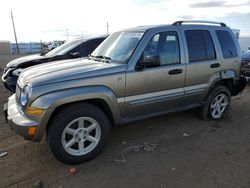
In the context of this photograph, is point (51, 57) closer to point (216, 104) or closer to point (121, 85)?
point (121, 85)

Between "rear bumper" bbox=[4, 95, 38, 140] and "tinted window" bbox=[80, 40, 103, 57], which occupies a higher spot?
"tinted window" bbox=[80, 40, 103, 57]

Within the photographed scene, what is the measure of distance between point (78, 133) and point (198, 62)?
252 cm

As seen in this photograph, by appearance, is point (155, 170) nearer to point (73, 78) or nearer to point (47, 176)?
point (47, 176)

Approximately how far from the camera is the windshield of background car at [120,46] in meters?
3.71

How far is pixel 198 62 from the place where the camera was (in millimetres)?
4281

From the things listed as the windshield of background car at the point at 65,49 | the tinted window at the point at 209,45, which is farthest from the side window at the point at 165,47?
the windshield of background car at the point at 65,49

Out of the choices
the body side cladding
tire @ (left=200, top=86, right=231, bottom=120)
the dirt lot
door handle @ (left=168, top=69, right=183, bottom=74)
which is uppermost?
door handle @ (left=168, top=69, right=183, bottom=74)

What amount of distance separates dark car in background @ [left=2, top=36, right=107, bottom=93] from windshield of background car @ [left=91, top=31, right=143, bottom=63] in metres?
2.32

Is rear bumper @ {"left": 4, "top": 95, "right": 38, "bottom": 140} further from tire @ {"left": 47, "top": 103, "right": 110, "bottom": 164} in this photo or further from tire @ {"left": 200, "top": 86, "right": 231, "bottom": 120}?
tire @ {"left": 200, "top": 86, "right": 231, "bottom": 120}

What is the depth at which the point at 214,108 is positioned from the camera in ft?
16.4

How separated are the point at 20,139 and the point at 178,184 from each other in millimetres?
2835

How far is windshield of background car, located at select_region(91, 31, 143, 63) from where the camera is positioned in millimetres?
3711

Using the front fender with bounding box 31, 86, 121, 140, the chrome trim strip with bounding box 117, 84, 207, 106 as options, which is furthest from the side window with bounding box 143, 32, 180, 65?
the front fender with bounding box 31, 86, 121, 140

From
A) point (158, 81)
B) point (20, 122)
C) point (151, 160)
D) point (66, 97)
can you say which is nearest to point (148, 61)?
point (158, 81)
